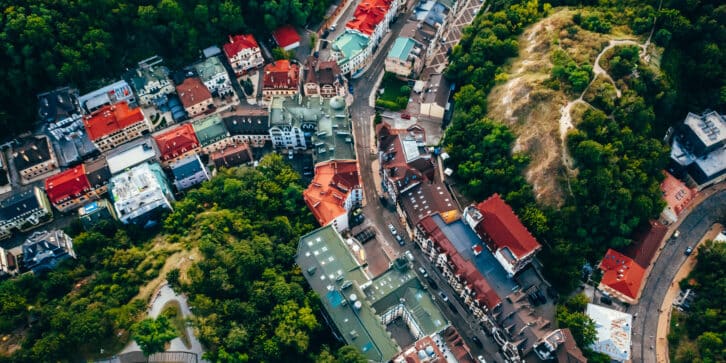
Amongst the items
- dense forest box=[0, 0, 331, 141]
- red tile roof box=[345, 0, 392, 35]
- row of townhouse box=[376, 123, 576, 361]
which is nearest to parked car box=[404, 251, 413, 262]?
row of townhouse box=[376, 123, 576, 361]

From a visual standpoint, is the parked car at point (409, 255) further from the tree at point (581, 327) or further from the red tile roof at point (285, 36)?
the red tile roof at point (285, 36)

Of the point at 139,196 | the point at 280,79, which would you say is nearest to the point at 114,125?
the point at 139,196

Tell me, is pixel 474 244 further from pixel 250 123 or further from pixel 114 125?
pixel 114 125

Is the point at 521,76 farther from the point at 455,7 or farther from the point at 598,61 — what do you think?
the point at 455,7

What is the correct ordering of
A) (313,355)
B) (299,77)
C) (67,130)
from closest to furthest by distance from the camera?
1. (313,355)
2. (67,130)
3. (299,77)

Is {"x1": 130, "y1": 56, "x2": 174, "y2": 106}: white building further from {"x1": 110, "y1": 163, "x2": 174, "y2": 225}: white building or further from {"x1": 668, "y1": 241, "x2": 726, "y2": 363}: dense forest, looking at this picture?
{"x1": 668, "y1": 241, "x2": 726, "y2": 363}: dense forest

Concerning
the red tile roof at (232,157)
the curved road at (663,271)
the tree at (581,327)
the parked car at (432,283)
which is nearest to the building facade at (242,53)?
the red tile roof at (232,157)

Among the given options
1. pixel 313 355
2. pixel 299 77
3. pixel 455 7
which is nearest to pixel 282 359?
pixel 313 355
